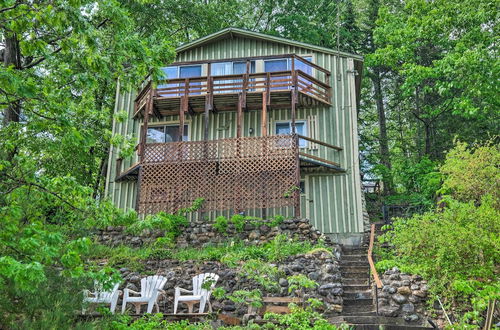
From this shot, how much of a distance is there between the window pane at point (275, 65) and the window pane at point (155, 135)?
191 inches

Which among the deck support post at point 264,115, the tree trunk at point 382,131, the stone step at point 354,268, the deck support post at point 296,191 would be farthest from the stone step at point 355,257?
the tree trunk at point 382,131

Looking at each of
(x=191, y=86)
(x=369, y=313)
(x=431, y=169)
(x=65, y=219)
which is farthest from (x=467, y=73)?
(x=65, y=219)

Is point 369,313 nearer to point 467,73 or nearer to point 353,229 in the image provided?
point 353,229

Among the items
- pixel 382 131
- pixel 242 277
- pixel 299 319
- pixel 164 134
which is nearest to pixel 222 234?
pixel 242 277

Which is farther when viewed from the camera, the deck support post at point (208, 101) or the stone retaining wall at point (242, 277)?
the deck support post at point (208, 101)

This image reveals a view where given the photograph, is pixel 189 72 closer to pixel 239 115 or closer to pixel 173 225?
pixel 239 115

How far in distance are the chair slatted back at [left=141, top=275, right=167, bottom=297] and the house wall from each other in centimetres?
717

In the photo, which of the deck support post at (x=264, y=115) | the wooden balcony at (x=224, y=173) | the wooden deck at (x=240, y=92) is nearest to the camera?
the wooden balcony at (x=224, y=173)

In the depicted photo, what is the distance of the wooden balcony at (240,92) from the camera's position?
17.7m

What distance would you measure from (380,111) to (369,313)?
793 inches

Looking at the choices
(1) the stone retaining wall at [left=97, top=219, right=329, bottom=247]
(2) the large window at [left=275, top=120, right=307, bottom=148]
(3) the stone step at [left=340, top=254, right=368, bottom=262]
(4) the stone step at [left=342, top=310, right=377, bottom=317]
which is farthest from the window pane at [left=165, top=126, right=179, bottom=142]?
(4) the stone step at [left=342, top=310, right=377, bottom=317]

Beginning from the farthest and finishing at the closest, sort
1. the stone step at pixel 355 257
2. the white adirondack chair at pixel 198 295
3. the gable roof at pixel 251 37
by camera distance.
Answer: the gable roof at pixel 251 37 < the stone step at pixel 355 257 < the white adirondack chair at pixel 198 295

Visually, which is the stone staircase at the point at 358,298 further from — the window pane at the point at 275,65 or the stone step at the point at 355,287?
the window pane at the point at 275,65

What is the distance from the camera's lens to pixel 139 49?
8.06 meters
